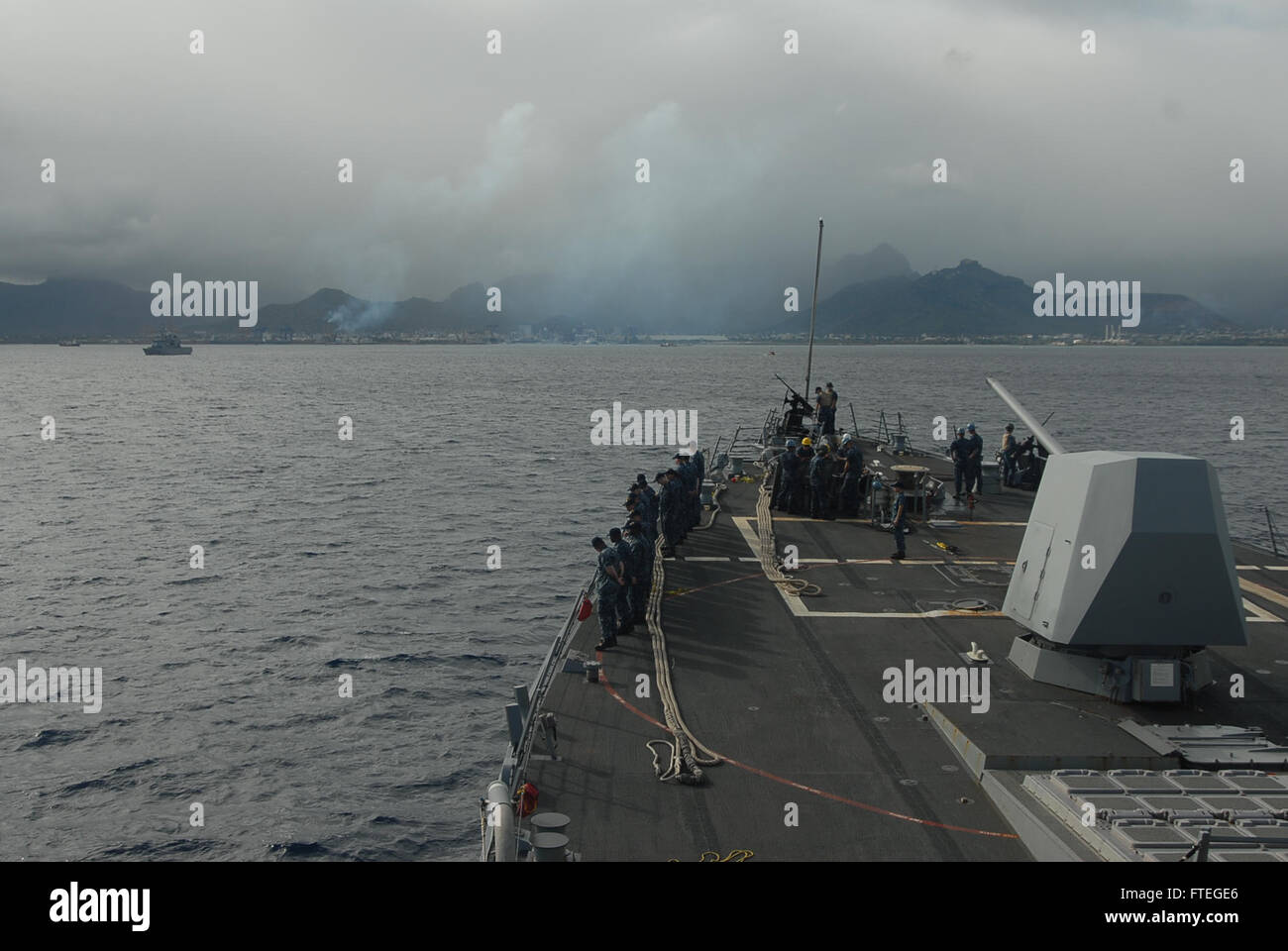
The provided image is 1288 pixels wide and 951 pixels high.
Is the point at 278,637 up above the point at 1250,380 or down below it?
below

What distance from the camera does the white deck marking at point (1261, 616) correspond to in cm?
1549

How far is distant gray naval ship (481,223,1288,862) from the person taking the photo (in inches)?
328

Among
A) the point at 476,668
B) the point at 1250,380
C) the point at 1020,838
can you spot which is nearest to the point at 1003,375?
the point at 1250,380

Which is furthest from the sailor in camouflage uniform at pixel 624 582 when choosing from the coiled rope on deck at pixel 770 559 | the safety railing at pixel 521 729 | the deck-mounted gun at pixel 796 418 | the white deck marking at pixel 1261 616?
the deck-mounted gun at pixel 796 418

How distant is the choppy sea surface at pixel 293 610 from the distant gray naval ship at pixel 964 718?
217 inches

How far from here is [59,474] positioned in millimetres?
54594

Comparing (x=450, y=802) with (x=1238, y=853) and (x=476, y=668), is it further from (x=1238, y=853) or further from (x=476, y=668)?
(x=1238, y=853)

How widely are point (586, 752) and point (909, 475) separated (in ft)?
51.5

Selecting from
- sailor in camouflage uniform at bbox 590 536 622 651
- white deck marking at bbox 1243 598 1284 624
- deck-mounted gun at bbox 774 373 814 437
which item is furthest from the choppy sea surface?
white deck marking at bbox 1243 598 1284 624

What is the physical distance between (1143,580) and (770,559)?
8.88m

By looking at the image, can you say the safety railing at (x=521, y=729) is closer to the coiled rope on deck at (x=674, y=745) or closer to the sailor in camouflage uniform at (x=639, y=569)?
the coiled rope on deck at (x=674, y=745)

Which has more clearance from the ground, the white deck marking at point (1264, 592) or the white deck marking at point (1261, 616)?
the white deck marking at point (1264, 592)

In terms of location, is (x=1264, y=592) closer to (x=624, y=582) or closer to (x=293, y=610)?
(x=624, y=582)
